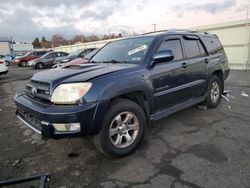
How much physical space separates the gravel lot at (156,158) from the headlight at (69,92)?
3.17ft

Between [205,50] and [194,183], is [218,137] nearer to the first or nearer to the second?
[194,183]

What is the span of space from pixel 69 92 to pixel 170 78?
1.84m

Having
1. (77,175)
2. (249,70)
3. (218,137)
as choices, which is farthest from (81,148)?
(249,70)

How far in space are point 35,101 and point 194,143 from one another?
257 centimetres

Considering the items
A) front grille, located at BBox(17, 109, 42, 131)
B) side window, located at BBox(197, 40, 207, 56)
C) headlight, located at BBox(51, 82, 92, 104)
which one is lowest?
front grille, located at BBox(17, 109, 42, 131)

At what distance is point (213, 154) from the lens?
10.6 feet

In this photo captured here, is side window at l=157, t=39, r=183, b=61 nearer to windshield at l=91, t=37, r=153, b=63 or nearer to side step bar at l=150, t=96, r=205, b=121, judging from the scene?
windshield at l=91, t=37, r=153, b=63

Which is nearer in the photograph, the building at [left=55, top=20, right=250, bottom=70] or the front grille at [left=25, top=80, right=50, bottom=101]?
the front grille at [left=25, top=80, right=50, bottom=101]

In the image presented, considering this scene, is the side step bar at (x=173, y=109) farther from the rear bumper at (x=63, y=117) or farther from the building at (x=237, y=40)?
the building at (x=237, y=40)

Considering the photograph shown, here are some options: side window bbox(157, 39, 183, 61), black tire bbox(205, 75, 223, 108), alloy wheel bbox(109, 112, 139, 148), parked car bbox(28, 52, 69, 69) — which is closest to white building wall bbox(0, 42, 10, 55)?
parked car bbox(28, 52, 69, 69)

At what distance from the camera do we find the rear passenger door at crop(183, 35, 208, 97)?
4.40 meters

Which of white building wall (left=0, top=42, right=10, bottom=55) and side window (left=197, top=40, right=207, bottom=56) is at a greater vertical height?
white building wall (left=0, top=42, right=10, bottom=55)

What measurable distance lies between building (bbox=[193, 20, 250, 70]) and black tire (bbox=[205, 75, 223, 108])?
26.1 ft

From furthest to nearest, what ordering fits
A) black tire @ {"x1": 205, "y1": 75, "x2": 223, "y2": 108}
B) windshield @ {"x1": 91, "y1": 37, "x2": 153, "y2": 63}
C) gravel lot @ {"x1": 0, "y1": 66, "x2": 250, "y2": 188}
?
black tire @ {"x1": 205, "y1": 75, "x2": 223, "y2": 108}
windshield @ {"x1": 91, "y1": 37, "x2": 153, "y2": 63}
gravel lot @ {"x1": 0, "y1": 66, "x2": 250, "y2": 188}
